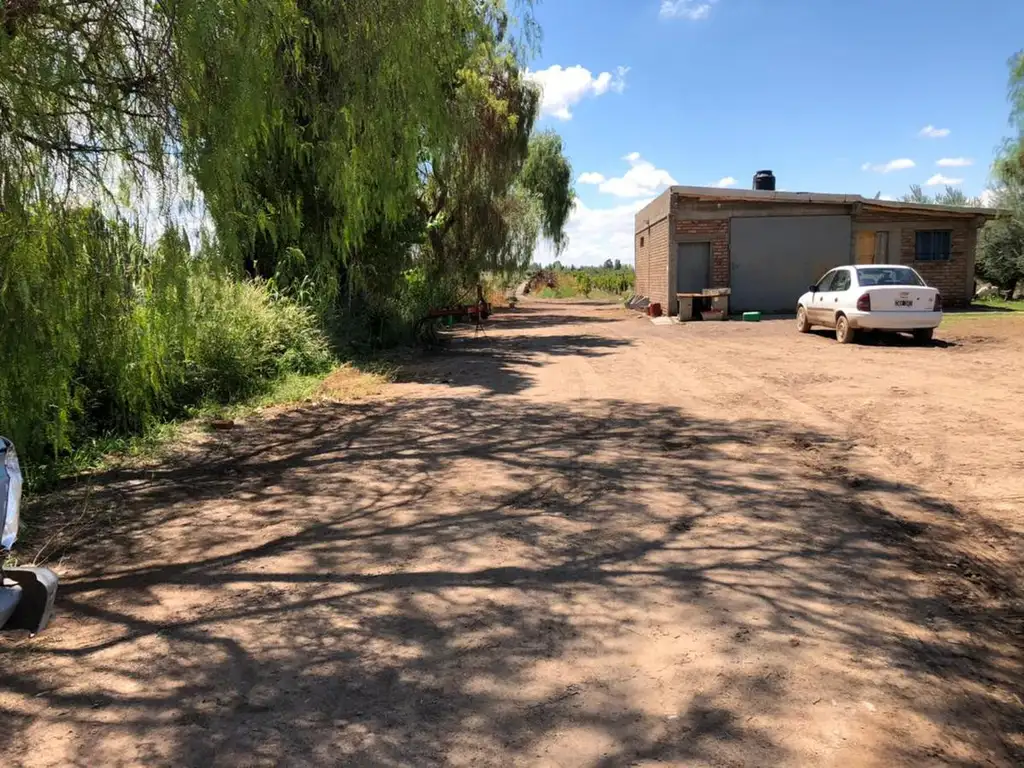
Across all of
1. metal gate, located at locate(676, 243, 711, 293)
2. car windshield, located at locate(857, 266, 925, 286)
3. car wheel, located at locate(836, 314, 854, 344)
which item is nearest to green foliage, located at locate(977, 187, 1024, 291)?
metal gate, located at locate(676, 243, 711, 293)

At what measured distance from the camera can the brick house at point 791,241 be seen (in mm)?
23375

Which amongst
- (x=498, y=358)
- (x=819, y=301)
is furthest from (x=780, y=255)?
(x=498, y=358)

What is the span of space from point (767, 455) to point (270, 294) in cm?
931

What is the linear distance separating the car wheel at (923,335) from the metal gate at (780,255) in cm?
948

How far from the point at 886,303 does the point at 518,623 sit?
12661 mm

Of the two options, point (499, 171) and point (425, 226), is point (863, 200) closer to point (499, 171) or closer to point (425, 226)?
point (499, 171)

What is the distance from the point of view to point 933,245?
2433 centimetres

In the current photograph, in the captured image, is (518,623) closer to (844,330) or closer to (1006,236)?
(844,330)

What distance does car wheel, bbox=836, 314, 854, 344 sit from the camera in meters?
14.3

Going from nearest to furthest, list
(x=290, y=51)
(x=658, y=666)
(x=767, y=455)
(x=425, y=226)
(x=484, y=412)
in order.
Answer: (x=658, y=666)
(x=290, y=51)
(x=767, y=455)
(x=484, y=412)
(x=425, y=226)

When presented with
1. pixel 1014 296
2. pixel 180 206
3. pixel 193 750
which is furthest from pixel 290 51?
pixel 1014 296

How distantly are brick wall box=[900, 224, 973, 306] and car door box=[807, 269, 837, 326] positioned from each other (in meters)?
10.2

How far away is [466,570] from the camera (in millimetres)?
4137

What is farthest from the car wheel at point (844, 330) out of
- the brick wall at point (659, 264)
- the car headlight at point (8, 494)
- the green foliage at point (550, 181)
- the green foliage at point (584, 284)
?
the green foliage at point (584, 284)
